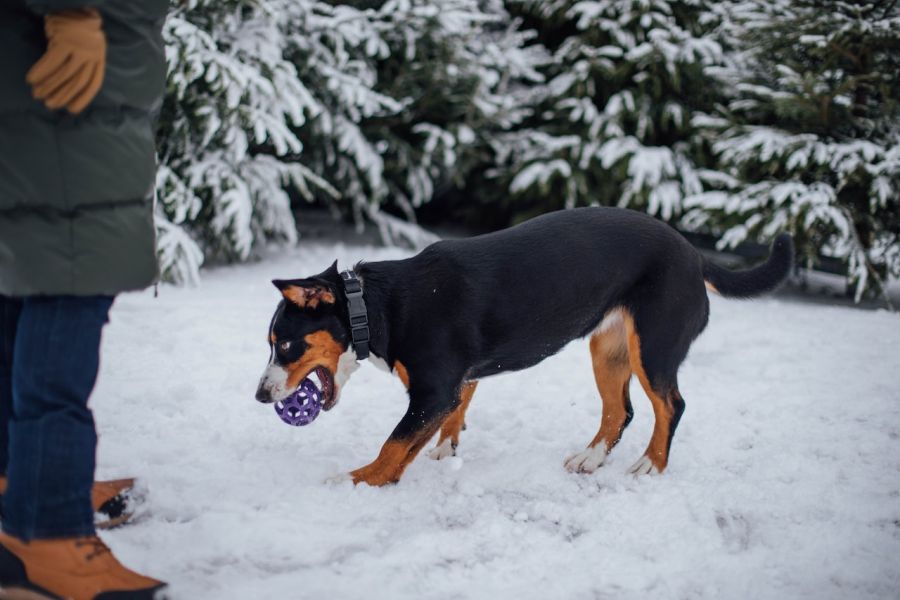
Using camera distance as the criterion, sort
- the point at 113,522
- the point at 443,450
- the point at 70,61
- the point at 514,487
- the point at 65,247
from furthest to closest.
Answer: the point at 443,450 < the point at 514,487 < the point at 113,522 < the point at 65,247 < the point at 70,61

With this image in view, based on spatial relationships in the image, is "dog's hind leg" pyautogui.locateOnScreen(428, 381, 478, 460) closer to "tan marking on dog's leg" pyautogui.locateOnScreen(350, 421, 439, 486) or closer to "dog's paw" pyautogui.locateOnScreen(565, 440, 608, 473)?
"tan marking on dog's leg" pyautogui.locateOnScreen(350, 421, 439, 486)

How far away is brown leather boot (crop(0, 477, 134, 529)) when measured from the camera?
258 centimetres

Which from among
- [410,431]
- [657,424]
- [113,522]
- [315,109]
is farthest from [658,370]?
[315,109]

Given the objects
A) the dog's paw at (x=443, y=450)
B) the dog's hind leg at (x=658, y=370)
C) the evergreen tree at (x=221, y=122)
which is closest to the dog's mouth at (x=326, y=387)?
the dog's paw at (x=443, y=450)

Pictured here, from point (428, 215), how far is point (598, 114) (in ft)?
8.84

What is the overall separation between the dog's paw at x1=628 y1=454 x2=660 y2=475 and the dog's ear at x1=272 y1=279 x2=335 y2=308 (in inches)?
58.6

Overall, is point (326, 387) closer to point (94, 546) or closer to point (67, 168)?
point (94, 546)

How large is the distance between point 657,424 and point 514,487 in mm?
699

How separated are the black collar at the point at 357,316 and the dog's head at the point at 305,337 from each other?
2.3 inches

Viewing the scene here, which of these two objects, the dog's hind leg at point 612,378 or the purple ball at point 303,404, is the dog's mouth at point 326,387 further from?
the dog's hind leg at point 612,378

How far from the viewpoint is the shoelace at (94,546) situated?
2057 millimetres

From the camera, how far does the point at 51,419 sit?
6.59 feet

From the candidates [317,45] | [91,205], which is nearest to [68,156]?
[91,205]

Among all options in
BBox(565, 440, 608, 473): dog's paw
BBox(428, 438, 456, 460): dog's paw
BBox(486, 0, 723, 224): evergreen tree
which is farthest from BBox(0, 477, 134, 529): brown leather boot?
BBox(486, 0, 723, 224): evergreen tree
